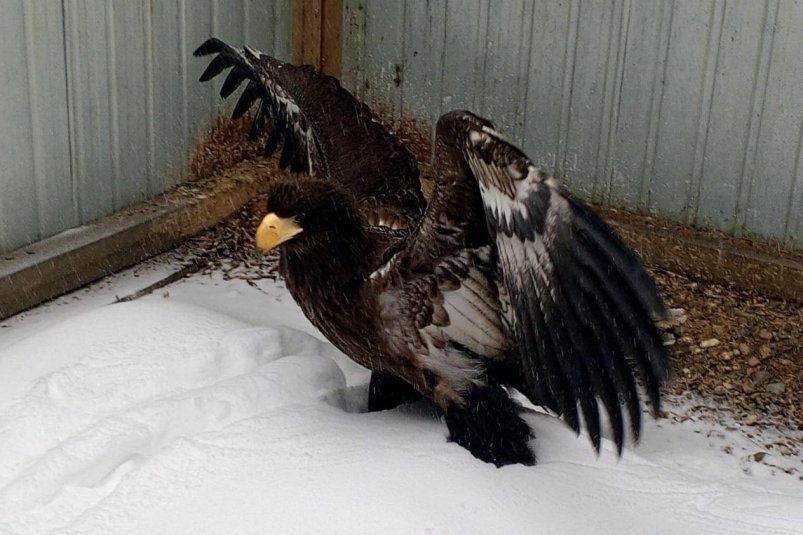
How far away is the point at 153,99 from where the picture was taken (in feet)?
15.6

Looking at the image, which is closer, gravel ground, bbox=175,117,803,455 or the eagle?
the eagle

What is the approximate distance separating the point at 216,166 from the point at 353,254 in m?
2.09

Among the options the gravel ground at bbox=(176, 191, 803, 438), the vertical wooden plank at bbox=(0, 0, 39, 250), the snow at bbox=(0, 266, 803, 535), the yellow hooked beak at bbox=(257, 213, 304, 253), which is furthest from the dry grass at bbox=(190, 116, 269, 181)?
the yellow hooked beak at bbox=(257, 213, 304, 253)

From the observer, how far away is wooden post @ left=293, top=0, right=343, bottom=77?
5430mm

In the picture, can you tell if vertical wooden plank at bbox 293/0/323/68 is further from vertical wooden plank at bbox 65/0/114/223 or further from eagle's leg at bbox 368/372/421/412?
eagle's leg at bbox 368/372/421/412

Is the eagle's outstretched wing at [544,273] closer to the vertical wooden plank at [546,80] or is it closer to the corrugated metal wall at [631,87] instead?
the corrugated metal wall at [631,87]

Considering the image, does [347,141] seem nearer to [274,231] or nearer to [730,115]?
[274,231]

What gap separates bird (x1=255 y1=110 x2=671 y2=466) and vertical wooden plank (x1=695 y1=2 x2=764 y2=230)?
162 centimetres

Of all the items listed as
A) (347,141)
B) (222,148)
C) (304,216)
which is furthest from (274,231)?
(222,148)

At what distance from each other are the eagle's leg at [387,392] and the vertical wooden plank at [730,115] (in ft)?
5.74

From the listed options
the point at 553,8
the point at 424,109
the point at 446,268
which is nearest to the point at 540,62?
the point at 553,8

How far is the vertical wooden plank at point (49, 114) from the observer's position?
4141 mm

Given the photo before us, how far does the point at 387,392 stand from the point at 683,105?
1.89 metres

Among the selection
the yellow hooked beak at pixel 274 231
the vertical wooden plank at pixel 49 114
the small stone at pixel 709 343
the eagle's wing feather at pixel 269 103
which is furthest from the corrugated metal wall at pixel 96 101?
the small stone at pixel 709 343
